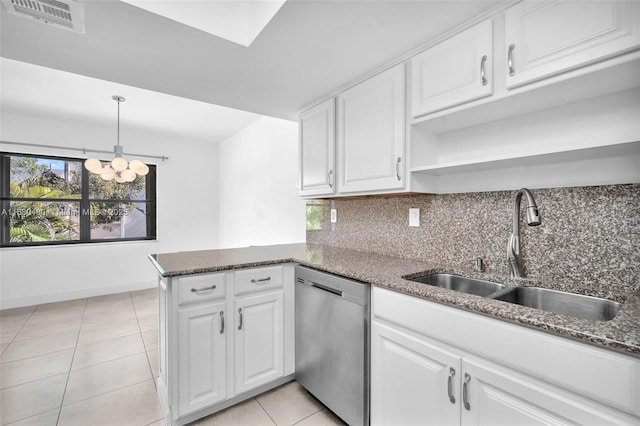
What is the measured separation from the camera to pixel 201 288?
1.68 meters

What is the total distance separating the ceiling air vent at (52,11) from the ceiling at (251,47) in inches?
2.4

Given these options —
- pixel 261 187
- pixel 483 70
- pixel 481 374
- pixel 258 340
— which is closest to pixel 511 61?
pixel 483 70

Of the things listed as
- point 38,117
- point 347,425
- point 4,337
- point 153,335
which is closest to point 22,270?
point 4,337

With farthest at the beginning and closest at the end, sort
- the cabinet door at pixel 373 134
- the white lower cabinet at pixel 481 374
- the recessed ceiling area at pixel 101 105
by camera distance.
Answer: the recessed ceiling area at pixel 101 105 < the cabinet door at pixel 373 134 < the white lower cabinet at pixel 481 374

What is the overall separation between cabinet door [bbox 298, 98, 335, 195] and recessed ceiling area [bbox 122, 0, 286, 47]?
81 cm

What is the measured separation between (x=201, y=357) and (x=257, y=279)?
0.53m

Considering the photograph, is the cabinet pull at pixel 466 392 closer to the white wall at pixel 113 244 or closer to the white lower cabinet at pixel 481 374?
the white lower cabinet at pixel 481 374

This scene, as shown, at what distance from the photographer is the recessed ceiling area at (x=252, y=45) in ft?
4.41

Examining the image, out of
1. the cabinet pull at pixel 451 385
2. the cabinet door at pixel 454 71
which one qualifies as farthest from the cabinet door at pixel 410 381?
the cabinet door at pixel 454 71

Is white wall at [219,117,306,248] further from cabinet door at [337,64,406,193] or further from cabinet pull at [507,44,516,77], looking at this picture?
cabinet pull at [507,44,516,77]

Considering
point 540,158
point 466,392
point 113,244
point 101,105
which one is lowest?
point 466,392

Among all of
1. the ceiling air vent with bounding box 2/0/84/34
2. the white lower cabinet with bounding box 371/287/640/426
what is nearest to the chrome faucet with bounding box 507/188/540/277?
the white lower cabinet with bounding box 371/287/640/426

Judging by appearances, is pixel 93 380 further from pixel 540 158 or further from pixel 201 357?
pixel 540 158

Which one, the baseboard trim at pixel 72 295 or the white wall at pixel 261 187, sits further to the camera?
the baseboard trim at pixel 72 295
